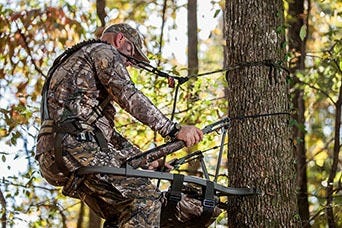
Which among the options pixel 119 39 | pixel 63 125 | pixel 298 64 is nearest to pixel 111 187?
pixel 63 125

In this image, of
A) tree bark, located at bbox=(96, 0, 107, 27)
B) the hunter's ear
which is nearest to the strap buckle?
the hunter's ear

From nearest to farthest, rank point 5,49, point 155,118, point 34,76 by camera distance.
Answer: point 155,118 → point 5,49 → point 34,76

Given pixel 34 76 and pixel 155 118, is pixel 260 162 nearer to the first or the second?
pixel 155 118

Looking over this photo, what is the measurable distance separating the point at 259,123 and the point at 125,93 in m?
1.10

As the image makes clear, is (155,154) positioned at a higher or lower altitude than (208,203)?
higher

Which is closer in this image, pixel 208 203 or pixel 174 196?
pixel 174 196

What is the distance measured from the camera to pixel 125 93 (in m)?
4.72

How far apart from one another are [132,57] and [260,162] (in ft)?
3.69

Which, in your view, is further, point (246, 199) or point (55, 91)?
point (246, 199)

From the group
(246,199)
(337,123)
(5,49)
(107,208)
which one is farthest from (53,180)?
(337,123)

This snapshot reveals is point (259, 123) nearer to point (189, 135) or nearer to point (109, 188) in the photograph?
point (189, 135)

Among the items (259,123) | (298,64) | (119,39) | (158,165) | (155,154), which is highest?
(298,64)

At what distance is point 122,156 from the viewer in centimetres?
488

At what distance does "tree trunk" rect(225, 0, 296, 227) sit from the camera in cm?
527
